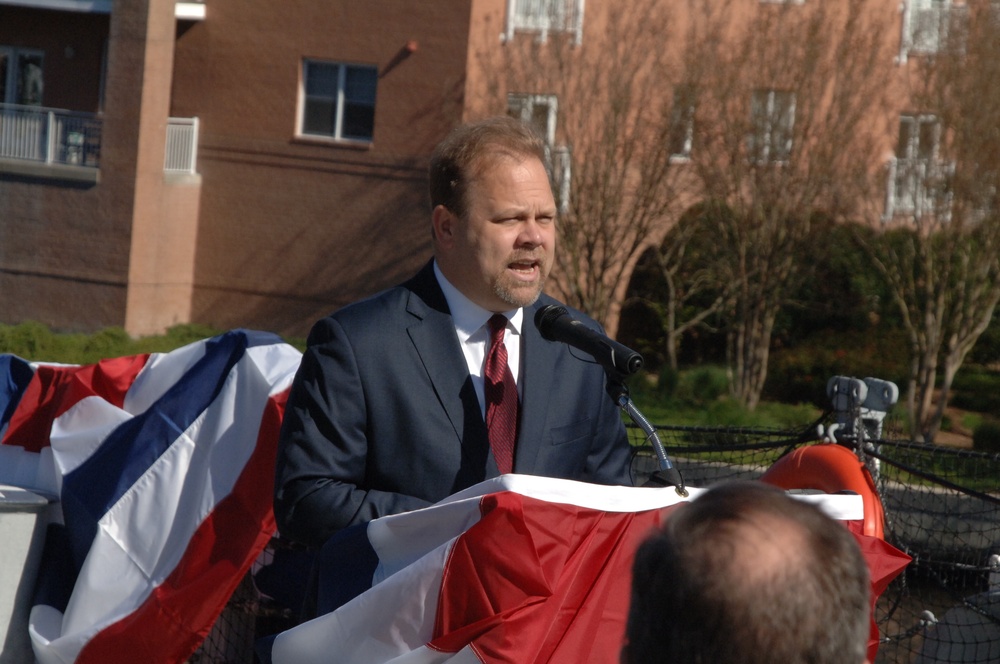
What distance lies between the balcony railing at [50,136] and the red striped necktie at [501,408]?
1845cm

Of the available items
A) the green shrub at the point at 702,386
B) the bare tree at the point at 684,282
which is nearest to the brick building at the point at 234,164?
the bare tree at the point at 684,282

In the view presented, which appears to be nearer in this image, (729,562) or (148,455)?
(729,562)

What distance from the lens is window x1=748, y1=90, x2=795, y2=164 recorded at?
14242 millimetres

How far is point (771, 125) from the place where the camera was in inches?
560

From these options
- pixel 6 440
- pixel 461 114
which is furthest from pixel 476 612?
pixel 461 114

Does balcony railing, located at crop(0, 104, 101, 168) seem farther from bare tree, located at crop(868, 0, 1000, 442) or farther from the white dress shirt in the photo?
the white dress shirt

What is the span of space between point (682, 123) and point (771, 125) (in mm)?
1349

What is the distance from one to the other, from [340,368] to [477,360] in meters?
0.41

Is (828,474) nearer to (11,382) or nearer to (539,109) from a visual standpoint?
(11,382)

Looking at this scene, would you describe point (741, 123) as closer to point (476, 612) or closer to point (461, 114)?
point (461, 114)

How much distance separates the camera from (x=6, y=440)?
4.63m

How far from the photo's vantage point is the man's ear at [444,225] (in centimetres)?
297

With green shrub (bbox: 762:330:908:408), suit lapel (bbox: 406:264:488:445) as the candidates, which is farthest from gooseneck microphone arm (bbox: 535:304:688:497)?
green shrub (bbox: 762:330:908:408)

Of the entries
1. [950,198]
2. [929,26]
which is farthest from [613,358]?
[929,26]
